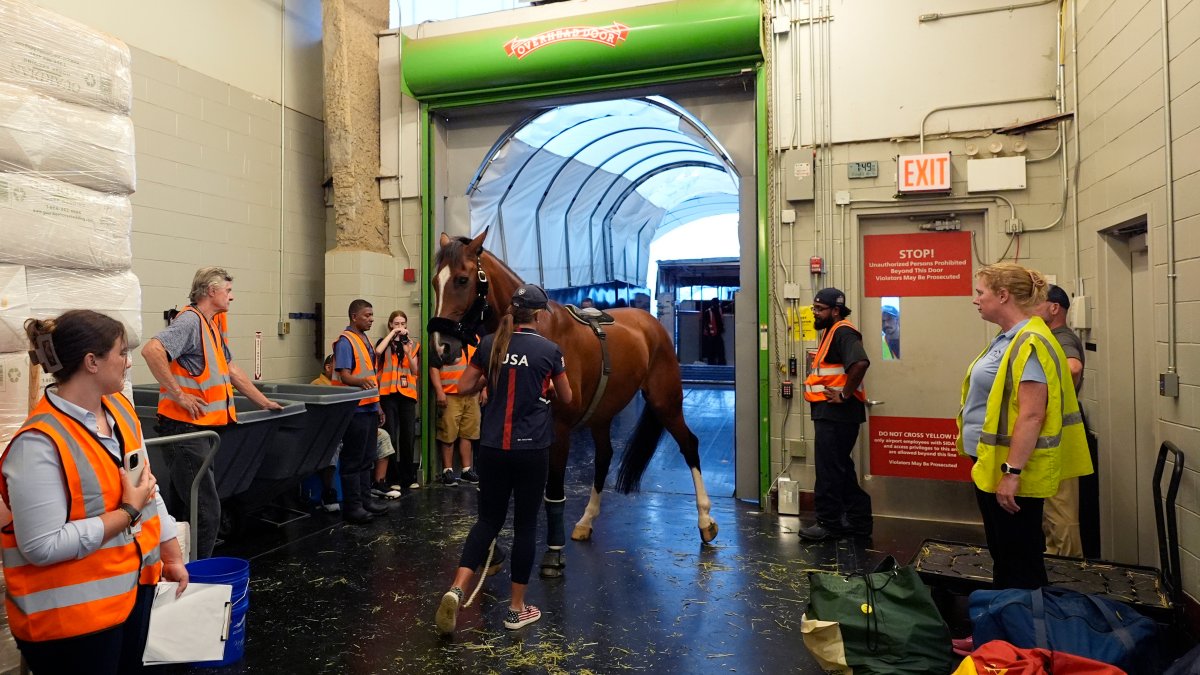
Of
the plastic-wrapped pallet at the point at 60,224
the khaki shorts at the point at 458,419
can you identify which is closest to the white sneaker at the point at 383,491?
the khaki shorts at the point at 458,419

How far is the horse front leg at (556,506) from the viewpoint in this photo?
3.77 m

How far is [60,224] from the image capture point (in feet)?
7.89

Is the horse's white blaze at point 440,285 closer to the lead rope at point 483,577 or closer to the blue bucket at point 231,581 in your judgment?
the lead rope at point 483,577

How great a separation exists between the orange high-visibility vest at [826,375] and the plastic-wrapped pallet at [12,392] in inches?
154

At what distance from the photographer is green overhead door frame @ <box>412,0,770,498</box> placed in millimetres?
5078

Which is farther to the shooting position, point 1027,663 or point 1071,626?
point 1071,626

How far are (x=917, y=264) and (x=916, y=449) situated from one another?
1309 mm

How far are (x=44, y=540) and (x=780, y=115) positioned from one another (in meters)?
4.89

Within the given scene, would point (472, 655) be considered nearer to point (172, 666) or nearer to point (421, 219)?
point (172, 666)

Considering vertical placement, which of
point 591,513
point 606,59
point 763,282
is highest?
point 606,59

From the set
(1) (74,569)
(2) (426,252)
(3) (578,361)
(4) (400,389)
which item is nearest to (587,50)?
(2) (426,252)

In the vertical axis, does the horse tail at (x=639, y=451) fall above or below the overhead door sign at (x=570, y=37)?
below

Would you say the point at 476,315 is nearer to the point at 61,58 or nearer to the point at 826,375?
the point at 61,58

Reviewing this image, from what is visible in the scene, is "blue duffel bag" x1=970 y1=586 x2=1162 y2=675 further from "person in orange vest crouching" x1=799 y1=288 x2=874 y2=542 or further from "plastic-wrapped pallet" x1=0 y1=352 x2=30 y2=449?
"plastic-wrapped pallet" x1=0 y1=352 x2=30 y2=449
